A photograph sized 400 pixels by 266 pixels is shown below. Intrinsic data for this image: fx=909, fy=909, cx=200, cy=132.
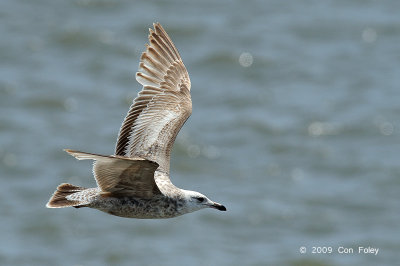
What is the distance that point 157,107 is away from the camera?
9.85 m

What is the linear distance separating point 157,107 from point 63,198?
178cm

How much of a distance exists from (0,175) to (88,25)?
673 cm

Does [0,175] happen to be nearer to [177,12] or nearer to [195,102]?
[195,102]

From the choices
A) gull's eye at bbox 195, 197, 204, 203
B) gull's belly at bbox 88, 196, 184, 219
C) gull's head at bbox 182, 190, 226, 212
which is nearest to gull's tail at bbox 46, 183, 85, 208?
gull's belly at bbox 88, 196, 184, 219

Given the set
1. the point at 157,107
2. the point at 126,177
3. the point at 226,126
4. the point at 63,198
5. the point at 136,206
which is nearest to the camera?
the point at 126,177

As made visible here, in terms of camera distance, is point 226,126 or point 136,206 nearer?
point 136,206

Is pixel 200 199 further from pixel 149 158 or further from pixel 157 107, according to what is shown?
pixel 157 107

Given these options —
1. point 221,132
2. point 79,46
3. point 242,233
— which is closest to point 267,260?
point 242,233

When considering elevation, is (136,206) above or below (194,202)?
below

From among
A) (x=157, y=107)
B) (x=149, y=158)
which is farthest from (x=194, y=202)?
(x=157, y=107)

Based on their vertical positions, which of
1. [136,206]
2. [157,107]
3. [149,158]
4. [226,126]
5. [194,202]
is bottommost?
[136,206]

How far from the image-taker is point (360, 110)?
22562mm

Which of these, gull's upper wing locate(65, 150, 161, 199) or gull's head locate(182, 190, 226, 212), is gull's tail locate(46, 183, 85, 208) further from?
gull's head locate(182, 190, 226, 212)

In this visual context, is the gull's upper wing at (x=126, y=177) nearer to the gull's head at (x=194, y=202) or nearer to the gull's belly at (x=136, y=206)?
the gull's belly at (x=136, y=206)
